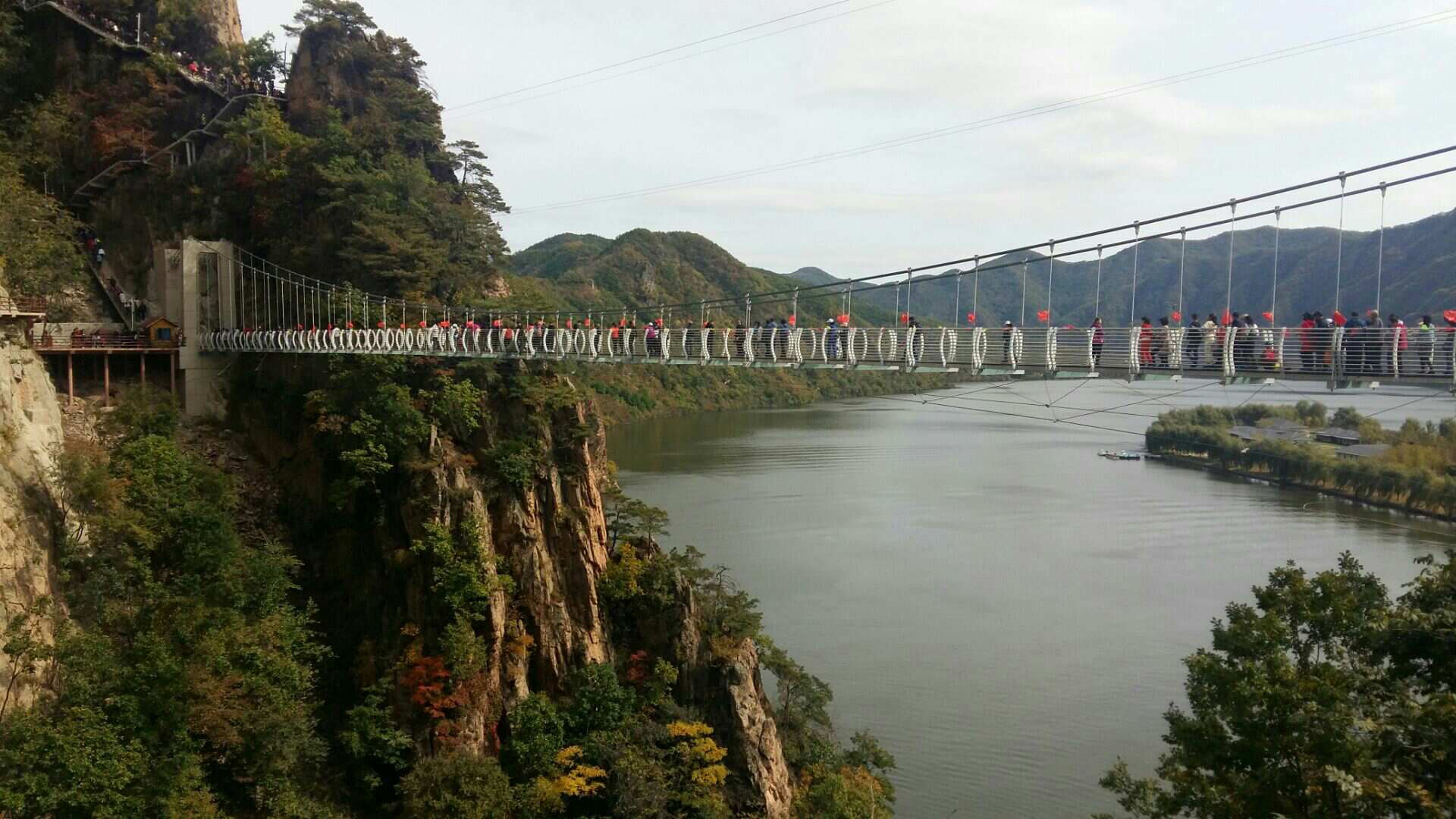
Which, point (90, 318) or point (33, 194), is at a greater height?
point (33, 194)

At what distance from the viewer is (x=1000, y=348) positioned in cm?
844

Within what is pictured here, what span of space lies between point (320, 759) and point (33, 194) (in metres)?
10.5

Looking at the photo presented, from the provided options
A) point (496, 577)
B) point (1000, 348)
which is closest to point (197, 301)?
point (496, 577)

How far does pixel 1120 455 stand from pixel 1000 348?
99.6 feet

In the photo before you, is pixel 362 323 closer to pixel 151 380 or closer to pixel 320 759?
pixel 151 380

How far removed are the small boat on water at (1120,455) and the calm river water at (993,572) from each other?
828mm

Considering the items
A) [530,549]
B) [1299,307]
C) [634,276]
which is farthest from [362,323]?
[634,276]

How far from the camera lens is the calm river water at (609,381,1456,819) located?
1238 cm

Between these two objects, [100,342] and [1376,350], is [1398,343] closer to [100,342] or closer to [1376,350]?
[1376,350]

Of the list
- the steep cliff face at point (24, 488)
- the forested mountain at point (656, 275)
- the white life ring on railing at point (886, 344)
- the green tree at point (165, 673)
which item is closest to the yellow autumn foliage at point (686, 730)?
the green tree at point (165, 673)

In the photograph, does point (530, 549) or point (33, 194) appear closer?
point (530, 549)

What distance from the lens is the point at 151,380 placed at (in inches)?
607

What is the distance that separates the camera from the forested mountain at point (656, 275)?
57906 mm

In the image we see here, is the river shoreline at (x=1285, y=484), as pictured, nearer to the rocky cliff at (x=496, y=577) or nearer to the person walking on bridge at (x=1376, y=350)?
the rocky cliff at (x=496, y=577)
